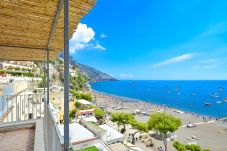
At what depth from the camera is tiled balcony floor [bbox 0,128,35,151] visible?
→ 350 cm

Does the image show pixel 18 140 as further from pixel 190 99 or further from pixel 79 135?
pixel 190 99

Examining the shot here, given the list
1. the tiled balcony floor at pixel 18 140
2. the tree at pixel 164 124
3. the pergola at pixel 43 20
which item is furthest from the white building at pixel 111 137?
the pergola at pixel 43 20

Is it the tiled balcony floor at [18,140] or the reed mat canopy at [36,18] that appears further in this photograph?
the tiled balcony floor at [18,140]

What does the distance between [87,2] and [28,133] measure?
386 cm

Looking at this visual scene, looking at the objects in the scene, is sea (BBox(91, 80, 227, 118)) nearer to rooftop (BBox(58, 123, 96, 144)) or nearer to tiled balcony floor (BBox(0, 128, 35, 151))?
rooftop (BBox(58, 123, 96, 144))

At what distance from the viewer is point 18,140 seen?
3.88 meters

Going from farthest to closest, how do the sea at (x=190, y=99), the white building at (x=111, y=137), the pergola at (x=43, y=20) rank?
the sea at (x=190, y=99) → the white building at (x=111, y=137) → the pergola at (x=43, y=20)

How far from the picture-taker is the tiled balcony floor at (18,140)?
3499 mm

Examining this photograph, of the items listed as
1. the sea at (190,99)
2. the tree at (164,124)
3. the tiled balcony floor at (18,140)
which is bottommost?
the sea at (190,99)

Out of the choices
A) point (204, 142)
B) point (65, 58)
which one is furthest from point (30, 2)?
point (204, 142)

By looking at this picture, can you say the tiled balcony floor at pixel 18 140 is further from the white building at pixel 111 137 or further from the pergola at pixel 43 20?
the white building at pixel 111 137

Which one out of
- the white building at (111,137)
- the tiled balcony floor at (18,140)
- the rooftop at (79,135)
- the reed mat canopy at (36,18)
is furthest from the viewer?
the white building at (111,137)

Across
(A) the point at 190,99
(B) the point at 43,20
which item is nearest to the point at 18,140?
(B) the point at 43,20

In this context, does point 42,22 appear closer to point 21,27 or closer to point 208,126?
point 21,27
